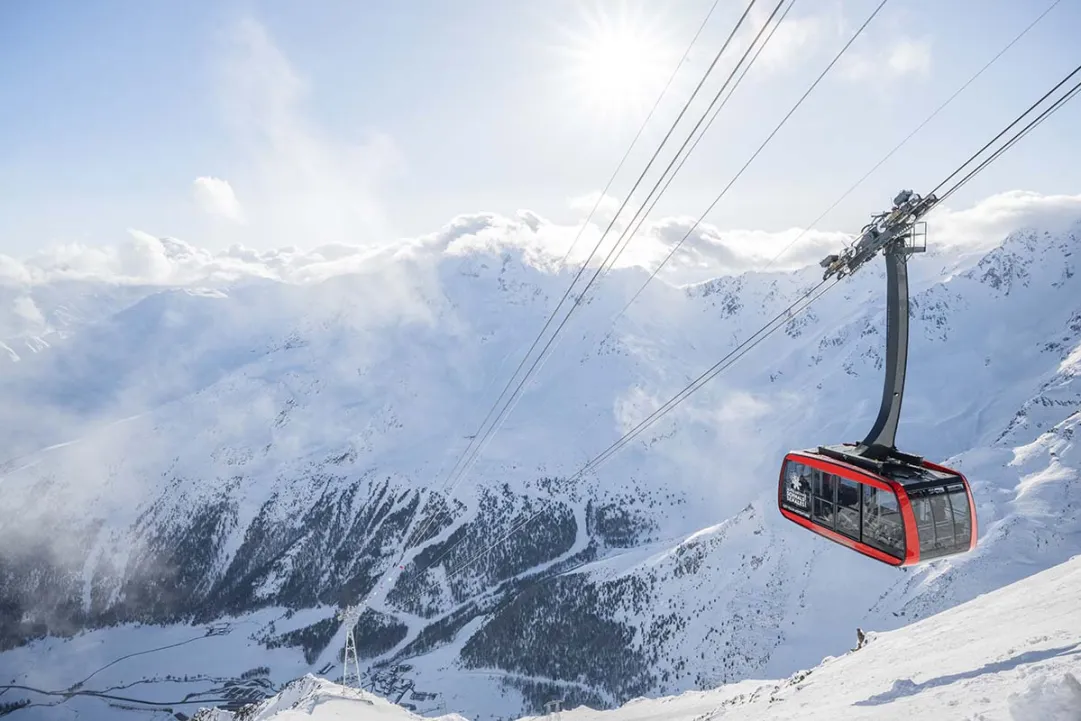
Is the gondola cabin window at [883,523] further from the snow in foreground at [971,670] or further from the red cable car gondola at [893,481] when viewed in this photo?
the snow in foreground at [971,670]

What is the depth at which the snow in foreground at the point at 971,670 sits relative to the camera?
9.53 meters

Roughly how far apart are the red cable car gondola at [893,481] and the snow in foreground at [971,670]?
2.99m

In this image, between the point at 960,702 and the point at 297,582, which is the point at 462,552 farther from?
the point at 960,702

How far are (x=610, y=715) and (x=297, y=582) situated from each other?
168 m

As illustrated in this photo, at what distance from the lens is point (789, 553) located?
91000 mm

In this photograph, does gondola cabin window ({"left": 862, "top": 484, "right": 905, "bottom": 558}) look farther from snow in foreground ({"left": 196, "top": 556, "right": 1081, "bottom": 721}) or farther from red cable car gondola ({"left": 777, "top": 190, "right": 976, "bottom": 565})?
snow in foreground ({"left": 196, "top": 556, "right": 1081, "bottom": 721})

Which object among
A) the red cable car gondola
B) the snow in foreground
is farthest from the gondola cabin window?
the snow in foreground

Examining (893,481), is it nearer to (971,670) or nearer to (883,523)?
(883,523)

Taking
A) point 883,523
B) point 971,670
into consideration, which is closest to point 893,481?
point 883,523

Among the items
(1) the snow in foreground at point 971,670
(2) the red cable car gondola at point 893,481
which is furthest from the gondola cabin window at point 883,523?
(1) the snow in foreground at point 971,670

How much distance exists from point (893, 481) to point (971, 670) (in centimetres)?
470

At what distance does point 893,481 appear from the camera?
16.2 meters

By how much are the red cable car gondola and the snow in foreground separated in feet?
9.81

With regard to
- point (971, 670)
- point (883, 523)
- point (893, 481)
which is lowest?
point (971, 670)
